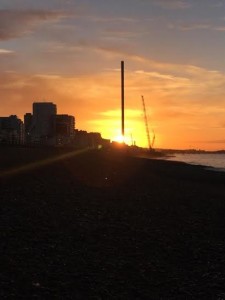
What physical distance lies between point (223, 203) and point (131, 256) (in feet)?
43.4

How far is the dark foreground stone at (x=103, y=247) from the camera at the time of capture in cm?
1000

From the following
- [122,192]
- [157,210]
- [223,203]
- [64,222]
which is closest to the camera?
[64,222]

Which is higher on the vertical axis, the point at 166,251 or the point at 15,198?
the point at 15,198

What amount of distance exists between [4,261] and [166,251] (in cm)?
464

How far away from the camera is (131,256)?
12250mm

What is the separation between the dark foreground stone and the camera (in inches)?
394

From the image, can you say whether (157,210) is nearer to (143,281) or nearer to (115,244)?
(115,244)

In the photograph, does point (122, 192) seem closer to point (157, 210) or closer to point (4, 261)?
point (157, 210)

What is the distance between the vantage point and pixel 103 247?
12.6m

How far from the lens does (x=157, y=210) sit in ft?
62.4

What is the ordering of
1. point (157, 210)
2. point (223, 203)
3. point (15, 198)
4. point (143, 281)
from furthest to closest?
point (223, 203) → point (157, 210) → point (15, 198) → point (143, 281)

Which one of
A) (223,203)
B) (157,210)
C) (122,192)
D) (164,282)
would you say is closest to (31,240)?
(164,282)

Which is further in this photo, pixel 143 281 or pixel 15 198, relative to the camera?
pixel 15 198

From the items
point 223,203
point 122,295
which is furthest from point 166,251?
point 223,203
